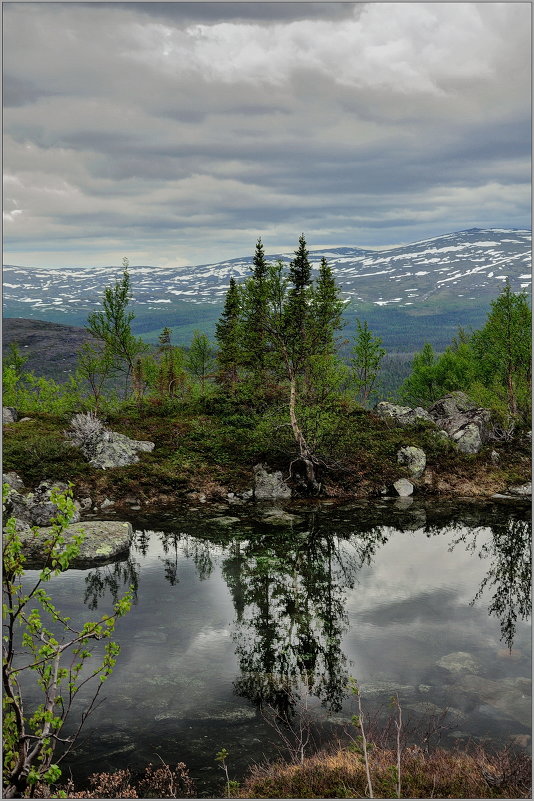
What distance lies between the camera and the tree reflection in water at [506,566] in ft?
60.8

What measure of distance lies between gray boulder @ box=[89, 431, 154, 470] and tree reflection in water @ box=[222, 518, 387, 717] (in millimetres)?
12437

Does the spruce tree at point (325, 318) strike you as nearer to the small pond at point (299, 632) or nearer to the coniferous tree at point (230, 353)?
the small pond at point (299, 632)

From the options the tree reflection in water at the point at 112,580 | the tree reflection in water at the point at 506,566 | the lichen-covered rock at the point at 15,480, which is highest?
the lichen-covered rock at the point at 15,480

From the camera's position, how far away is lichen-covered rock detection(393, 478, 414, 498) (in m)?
34.1

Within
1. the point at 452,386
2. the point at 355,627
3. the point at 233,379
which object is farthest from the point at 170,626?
the point at 452,386

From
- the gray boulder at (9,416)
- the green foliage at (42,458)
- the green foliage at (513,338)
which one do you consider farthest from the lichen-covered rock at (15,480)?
the green foliage at (513,338)

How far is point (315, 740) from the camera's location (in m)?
11.8

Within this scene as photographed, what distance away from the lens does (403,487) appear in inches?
1355

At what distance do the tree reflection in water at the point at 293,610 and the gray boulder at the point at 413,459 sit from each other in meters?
9.50

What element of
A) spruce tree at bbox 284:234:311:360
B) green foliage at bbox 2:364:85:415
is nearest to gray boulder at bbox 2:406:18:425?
A: green foliage at bbox 2:364:85:415

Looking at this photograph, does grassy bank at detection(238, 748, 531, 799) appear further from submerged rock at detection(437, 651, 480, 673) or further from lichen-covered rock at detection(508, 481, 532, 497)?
lichen-covered rock at detection(508, 481, 532, 497)

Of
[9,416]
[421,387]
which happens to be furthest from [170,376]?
[421,387]

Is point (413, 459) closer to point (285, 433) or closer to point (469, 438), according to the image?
point (469, 438)

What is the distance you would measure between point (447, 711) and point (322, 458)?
2228 cm
